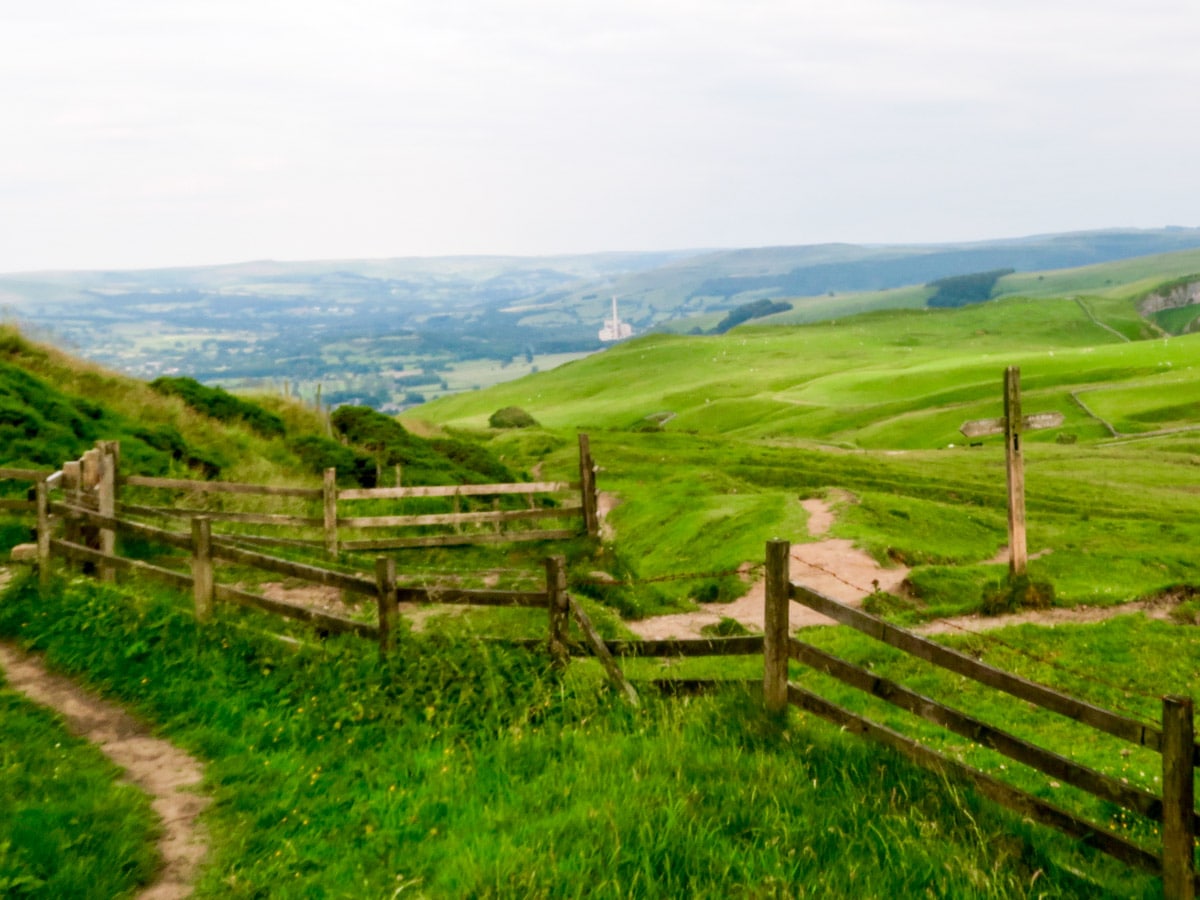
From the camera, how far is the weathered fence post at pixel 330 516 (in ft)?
64.2

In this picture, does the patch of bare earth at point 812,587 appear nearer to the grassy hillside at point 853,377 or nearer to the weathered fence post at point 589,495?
the weathered fence post at point 589,495

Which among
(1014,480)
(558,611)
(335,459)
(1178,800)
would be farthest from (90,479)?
(1014,480)

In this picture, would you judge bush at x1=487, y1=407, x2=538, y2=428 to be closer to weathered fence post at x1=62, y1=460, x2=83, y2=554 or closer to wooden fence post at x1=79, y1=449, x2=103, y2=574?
wooden fence post at x1=79, y1=449, x2=103, y2=574

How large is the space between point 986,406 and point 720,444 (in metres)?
31.7

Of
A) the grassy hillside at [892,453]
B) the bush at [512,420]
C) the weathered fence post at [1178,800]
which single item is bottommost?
the bush at [512,420]

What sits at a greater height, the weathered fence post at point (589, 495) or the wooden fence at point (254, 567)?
the wooden fence at point (254, 567)

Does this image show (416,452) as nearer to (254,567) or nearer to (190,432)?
(190,432)

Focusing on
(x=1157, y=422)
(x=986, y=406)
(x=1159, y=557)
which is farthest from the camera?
(x=986, y=406)

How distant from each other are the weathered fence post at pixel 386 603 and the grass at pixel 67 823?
264 cm

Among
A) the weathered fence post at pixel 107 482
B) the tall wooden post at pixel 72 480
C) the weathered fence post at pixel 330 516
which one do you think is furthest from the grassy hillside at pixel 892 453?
the tall wooden post at pixel 72 480

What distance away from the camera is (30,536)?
17.0 metres

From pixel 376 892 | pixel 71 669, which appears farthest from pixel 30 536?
pixel 376 892

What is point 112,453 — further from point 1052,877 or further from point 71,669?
point 1052,877

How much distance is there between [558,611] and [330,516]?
440 inches
